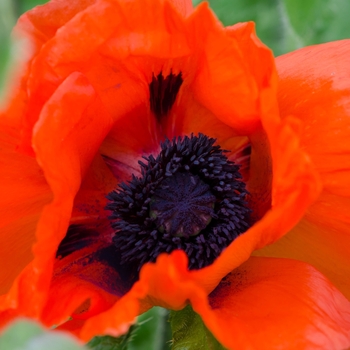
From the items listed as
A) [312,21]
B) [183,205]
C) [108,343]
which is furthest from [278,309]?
[312,21]

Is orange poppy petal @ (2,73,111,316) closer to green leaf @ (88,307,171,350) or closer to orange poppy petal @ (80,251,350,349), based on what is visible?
orange poppy petal @ (80,251,350,349)

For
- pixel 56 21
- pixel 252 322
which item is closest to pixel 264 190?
pixel 252 322

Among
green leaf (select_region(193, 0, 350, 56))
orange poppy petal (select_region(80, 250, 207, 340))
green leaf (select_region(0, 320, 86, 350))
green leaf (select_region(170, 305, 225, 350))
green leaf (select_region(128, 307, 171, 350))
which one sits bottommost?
green leaf (select_region(128, 307, 171, 350))

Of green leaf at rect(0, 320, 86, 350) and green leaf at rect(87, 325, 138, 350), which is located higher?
green leaf at rect(0, 320, 86, 350)

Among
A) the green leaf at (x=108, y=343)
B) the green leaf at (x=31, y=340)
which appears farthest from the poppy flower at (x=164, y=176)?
the green leaf at (x=31, y=340)

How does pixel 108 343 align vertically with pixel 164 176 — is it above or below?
below

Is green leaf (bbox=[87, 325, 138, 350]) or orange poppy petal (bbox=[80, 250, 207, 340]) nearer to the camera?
orange poppy petal (bbox=[80, 250, 207, 340])

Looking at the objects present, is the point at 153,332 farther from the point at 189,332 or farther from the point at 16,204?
the point at 16,204

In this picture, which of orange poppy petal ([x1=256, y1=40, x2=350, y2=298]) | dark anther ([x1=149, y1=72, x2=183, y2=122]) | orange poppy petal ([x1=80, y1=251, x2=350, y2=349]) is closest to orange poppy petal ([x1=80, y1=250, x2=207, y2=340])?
orange poppy petal ([x1=80, y1=251, x2=350, y2=349])
